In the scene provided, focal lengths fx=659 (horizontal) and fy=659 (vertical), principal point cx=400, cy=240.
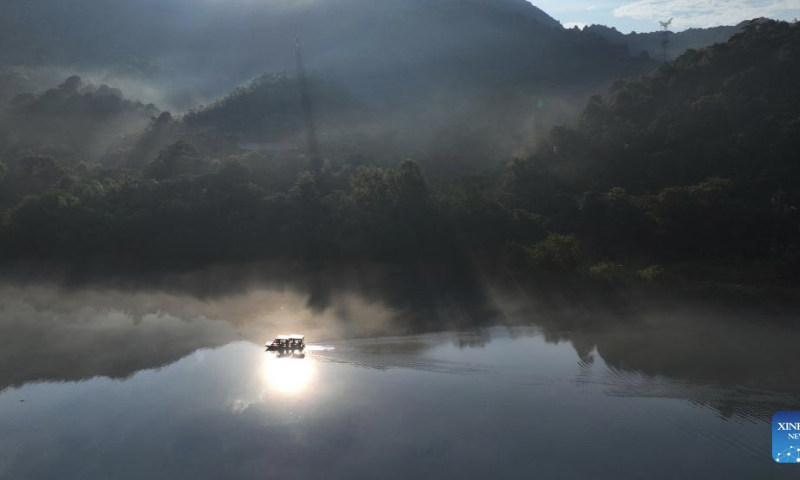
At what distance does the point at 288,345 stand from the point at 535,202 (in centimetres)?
2011

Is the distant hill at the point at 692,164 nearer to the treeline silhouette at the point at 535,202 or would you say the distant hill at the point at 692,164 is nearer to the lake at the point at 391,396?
the treeline silhouette at the point at 535,202

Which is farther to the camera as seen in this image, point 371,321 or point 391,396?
point 371,321

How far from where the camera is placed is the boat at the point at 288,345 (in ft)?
76.2

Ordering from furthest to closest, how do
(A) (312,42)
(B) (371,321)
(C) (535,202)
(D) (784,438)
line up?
(A) (312,42) → (C) (535,202) → (B) (371,321) → (D) (784,438)

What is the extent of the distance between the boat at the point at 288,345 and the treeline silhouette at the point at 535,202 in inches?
450

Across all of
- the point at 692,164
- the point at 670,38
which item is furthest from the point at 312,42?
the point at 692,164

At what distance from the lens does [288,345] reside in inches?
919

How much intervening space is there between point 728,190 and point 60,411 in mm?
31794

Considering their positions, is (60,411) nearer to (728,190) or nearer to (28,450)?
A: (28,450)

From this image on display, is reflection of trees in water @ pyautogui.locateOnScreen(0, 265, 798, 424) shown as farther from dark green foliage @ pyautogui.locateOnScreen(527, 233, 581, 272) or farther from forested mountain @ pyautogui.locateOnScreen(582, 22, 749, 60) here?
forested mountain @ pyautogui.locateOnScreen(582, 22, 749, 60)

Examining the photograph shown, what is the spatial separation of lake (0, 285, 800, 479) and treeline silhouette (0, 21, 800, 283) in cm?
696

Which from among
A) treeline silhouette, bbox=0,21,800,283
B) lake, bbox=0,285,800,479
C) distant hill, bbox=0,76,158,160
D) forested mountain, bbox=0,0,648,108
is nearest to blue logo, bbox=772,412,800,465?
lake, bbox=0,285,800,479

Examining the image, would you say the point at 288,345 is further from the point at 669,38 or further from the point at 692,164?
the point at 669,38

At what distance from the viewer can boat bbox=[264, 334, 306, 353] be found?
23219 millimetres
